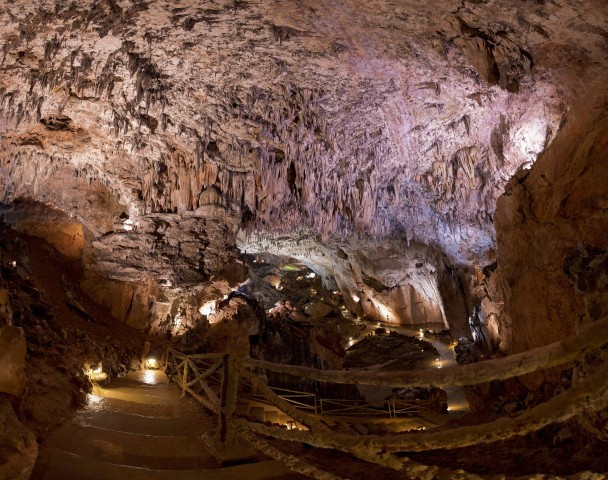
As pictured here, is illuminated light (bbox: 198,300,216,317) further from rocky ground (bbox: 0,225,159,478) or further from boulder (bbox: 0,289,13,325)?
boulder (bbox: 0,289,13,325)

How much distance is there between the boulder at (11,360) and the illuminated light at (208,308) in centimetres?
1247

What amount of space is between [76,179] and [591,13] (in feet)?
56.1

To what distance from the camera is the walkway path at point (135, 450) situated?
2.83 m

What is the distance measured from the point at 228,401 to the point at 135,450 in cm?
86

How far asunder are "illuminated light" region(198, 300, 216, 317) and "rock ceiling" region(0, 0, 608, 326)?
1.20 meters

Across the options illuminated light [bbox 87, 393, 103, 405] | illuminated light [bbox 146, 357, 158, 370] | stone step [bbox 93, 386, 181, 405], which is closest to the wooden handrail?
illuminated light [bbox 87, 393, 103, 405]

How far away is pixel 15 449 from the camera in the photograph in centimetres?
247

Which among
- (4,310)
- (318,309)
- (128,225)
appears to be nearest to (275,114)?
(128,225)

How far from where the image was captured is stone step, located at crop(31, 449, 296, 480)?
2713mm

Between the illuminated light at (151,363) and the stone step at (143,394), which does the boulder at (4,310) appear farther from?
the illuminated light at (151,363)

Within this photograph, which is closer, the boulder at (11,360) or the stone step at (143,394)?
the boulder at (11,360)

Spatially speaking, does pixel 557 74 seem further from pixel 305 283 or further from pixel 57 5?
pixel 305 283

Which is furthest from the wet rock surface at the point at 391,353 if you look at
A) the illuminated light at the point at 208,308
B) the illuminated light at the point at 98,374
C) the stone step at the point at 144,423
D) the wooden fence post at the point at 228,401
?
the wooden fence post at the point at 228,401

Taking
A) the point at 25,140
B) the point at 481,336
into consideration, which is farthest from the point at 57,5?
the point at 481,336
